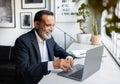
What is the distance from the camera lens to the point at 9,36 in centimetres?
342

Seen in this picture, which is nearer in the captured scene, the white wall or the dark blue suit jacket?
the dark blue suit jacket

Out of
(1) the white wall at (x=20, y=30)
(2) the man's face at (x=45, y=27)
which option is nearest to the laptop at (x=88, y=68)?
(2) the man's face at (x=45, y=27)

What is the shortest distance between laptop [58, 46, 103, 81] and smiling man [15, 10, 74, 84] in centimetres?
6

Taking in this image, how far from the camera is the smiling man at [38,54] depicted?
1502 millimetres

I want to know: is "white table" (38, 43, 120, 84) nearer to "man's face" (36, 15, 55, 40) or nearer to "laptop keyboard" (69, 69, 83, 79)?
"laptop keyboard" (69, 69, 83, 79)

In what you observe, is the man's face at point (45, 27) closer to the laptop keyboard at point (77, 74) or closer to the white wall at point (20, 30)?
the laptop keyboard at point (77, 74)

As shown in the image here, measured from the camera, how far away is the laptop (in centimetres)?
126

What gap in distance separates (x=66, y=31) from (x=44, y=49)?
1319 millimetres

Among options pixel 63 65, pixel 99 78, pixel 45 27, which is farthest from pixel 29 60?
pixel 99 78

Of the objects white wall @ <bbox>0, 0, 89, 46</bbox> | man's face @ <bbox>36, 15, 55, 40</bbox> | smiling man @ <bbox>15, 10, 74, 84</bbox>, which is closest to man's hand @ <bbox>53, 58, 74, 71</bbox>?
smiling man @ <bbox>15, 10, 74, 84</bbox>

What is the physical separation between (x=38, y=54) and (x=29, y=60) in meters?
0.10

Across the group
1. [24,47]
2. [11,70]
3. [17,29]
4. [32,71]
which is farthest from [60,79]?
[17,29]

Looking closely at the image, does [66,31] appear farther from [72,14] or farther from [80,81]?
[80,81]

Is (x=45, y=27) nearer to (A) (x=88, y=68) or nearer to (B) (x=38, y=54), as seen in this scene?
(B) (x=38, y=54)
